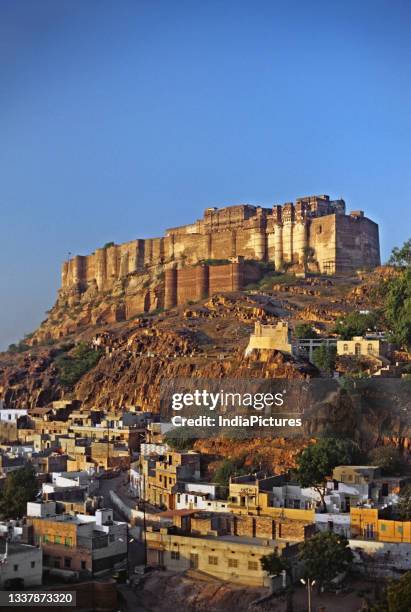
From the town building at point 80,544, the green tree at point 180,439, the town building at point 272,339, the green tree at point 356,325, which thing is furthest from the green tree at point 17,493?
the green tree at point 356,325

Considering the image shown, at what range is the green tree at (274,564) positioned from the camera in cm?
2027

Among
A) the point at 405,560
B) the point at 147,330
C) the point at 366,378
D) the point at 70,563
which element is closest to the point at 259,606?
the point at 405,560

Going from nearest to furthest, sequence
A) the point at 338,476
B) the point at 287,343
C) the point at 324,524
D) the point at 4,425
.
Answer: the point at 324,524
the point at 338,476
the point at 287,343
the point at 4,425

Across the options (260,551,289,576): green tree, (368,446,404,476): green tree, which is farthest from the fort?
(260,551,289,576): green tree

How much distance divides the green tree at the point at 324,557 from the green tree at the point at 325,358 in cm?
1475

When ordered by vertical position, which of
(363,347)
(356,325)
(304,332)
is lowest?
(363,347)

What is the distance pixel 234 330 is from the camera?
47.2 m

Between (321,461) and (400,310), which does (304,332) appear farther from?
(321,461)

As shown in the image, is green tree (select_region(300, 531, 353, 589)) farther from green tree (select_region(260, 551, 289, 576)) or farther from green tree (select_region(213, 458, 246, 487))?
green tree (select_region(213, 458, 246, 487))

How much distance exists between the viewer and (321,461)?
26.3 meters

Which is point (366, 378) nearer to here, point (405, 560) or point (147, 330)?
point (405, 560)

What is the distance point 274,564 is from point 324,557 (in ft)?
→ 4.00

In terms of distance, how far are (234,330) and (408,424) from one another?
1962 cm

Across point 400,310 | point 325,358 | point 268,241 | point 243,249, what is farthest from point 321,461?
point 243,249
